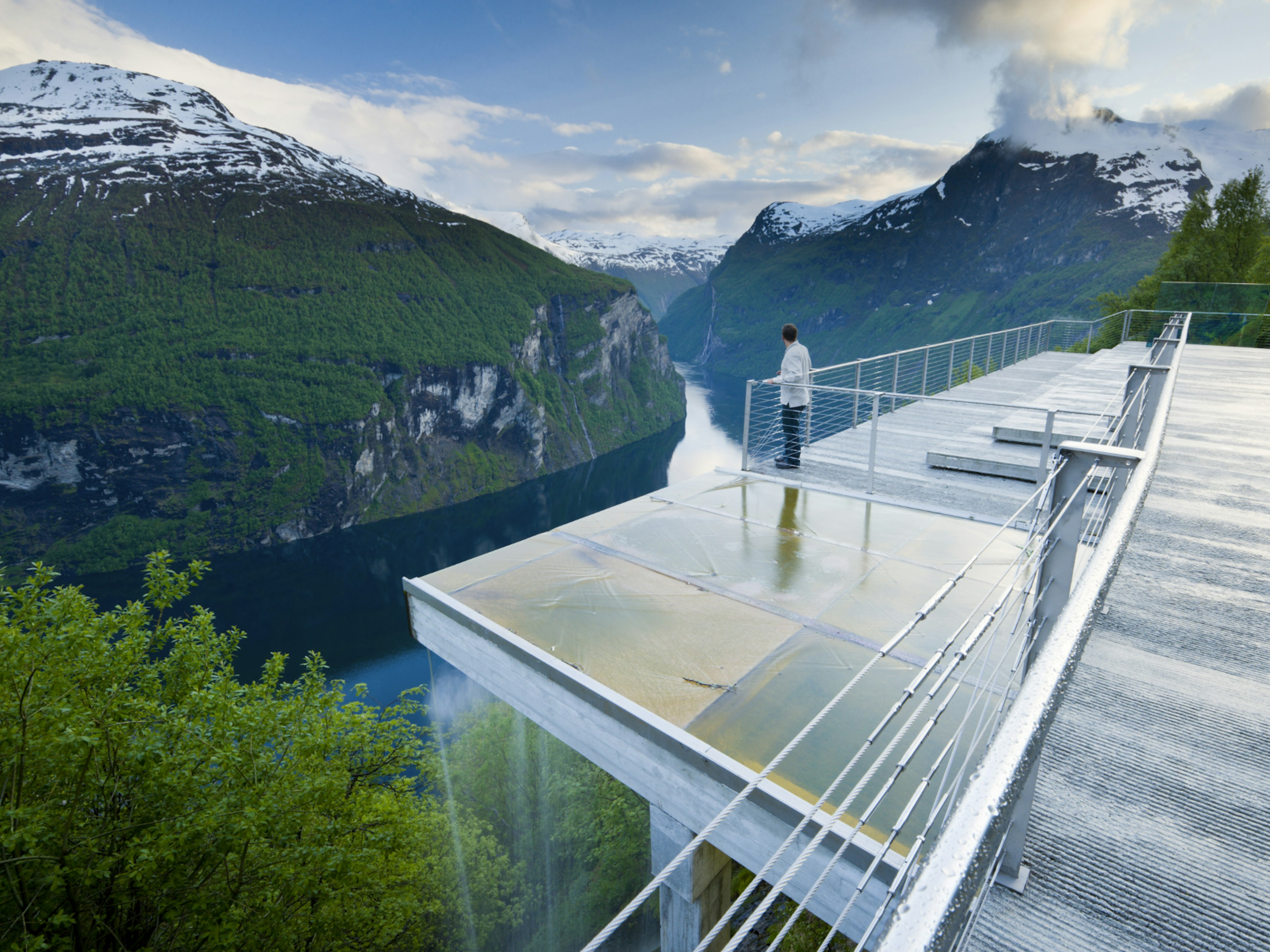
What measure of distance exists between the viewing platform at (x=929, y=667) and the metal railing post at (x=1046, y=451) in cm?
31

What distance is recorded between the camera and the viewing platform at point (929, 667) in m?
1.29

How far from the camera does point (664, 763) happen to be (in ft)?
10.6

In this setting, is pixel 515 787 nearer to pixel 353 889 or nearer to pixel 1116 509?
pixel 353 889

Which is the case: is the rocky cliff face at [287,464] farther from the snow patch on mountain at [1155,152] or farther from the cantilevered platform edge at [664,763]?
the snow patch on mountain at [1155,152]

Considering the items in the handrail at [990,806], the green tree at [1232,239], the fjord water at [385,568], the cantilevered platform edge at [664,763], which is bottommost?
the fjord water at [385,568]

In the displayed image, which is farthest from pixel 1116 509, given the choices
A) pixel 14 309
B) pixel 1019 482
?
pixel 14 309

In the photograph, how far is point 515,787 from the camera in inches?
745

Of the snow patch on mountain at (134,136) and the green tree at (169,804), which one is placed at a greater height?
the snow patch on mountain at (134,136)

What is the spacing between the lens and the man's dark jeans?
7504 mm

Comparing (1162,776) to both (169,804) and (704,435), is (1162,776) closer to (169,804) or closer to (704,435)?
(169,804)

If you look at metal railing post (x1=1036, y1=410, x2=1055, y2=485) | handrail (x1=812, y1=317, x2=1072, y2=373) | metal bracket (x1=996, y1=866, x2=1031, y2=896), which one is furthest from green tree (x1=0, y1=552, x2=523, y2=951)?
metal railing post (x1=1036, y1=410, x2=1055, y2=485)

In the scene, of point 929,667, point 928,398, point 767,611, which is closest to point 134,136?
point 928,398

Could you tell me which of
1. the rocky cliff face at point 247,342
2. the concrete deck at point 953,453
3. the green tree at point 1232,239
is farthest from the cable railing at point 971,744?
the rocky cliff face at point 247,342

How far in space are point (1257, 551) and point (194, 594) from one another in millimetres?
64924
